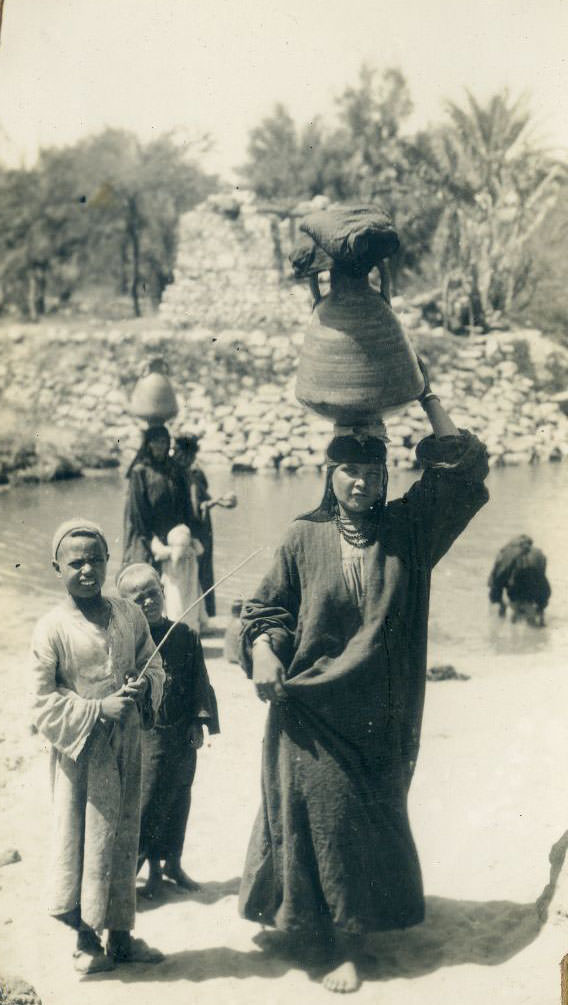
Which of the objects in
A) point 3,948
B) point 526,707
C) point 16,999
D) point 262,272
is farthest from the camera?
point 262,272

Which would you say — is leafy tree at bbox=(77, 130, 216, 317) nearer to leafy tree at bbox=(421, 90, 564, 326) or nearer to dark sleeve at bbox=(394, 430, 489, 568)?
leafy tree at bbox=(421, 90, 564, 326)

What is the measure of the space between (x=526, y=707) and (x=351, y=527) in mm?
3526

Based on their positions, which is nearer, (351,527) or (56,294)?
(351,527)

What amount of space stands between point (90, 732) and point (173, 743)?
2.86 feet

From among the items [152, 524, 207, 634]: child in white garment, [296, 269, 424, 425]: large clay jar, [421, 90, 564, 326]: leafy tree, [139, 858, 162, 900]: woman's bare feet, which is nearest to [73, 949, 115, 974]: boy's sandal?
[139, 858, 162, 900]: woman's bare feet

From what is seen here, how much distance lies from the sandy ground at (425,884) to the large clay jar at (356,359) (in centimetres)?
180

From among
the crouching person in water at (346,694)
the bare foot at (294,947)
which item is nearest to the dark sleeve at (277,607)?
the crouching person in water at (346,694)

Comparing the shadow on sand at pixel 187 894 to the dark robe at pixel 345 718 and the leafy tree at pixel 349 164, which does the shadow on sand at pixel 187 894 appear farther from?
the leafy tree at pixel 349 164

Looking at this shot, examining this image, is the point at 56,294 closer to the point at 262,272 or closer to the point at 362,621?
the point at 262,272

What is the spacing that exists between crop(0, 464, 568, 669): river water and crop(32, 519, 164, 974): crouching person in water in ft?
18.0

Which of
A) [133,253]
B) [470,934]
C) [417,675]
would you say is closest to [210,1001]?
[470,934]

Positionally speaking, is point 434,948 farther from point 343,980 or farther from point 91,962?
point 91,962

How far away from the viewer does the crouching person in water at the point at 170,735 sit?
173 inches

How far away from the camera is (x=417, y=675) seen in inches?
156
